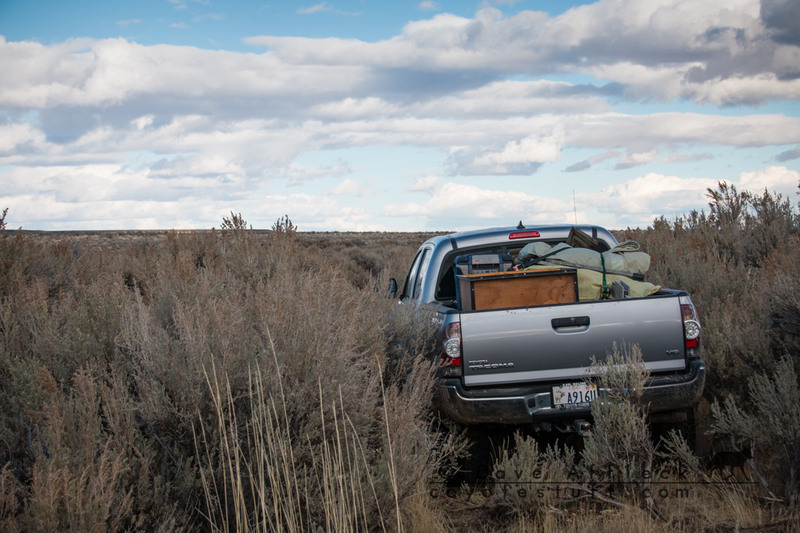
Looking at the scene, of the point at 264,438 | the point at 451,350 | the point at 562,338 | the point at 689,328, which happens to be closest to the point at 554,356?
the point at 562,338

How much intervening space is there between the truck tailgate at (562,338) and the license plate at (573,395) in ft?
0.21

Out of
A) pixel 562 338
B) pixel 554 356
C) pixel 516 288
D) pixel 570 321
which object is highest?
pixel 516 288

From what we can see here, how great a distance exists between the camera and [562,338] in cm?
488

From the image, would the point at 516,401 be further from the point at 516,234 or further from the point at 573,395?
the point at 516,234

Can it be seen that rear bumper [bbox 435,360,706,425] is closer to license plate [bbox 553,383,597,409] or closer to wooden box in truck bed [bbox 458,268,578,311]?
license plate [bbox 553,383,597,409]

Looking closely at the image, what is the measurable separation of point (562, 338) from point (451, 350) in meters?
0.77

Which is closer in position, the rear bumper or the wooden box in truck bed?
the rear bumper

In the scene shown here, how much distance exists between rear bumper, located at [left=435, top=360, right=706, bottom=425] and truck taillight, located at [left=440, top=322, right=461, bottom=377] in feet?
0.20

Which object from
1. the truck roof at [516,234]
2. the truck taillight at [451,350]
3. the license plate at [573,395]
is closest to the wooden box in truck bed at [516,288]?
the truck taillight at [451,350]

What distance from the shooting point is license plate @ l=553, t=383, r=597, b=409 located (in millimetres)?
4859

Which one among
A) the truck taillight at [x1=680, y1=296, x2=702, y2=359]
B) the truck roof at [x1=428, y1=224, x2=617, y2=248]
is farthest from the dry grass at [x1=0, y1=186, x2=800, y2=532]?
the truck roof at [x1=428, y1=224, x2=617, y2=248]

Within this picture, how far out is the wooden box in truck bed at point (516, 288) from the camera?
5348 millimetres

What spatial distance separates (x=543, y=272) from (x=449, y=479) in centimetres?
171

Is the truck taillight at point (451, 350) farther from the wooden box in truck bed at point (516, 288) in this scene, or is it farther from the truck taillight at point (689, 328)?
the truck taillight at point (689, 328)
